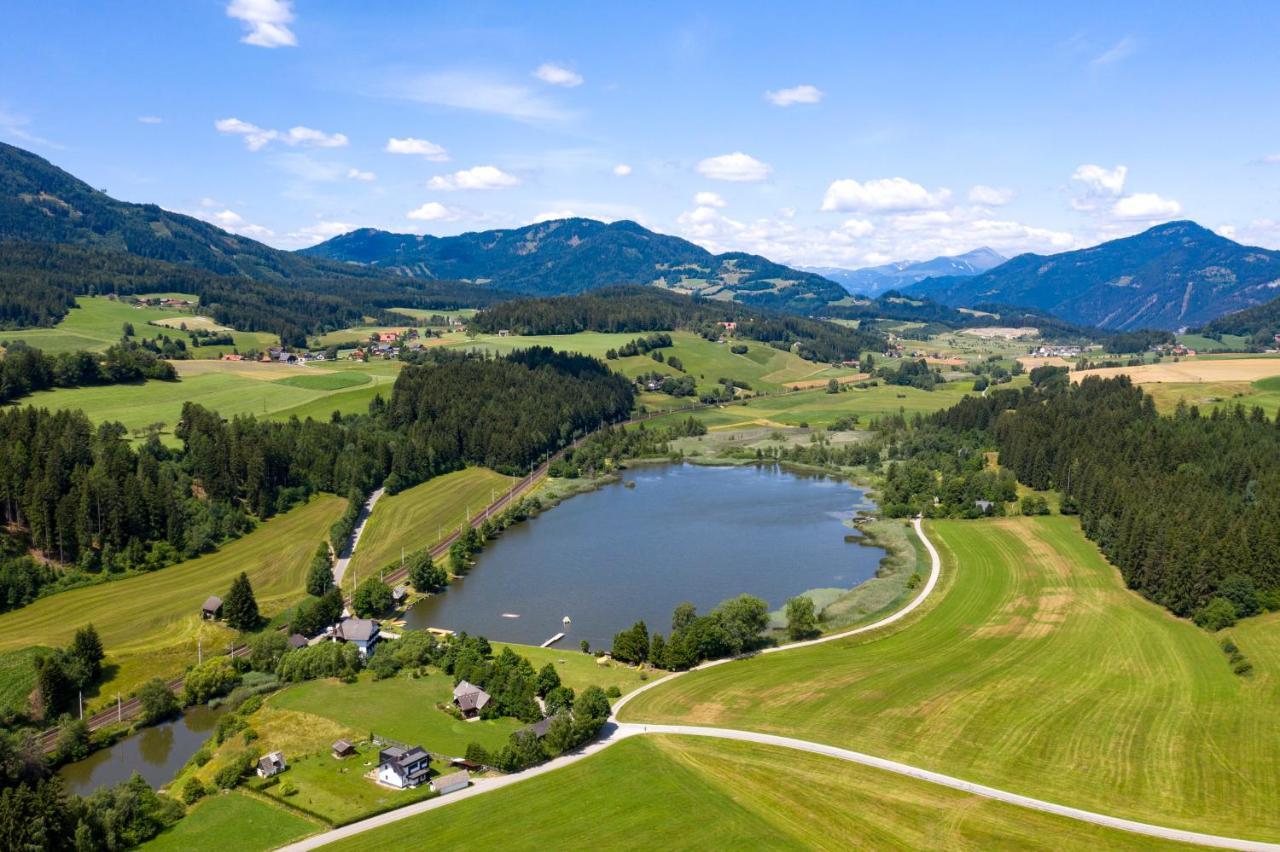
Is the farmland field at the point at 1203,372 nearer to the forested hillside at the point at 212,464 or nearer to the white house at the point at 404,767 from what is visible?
the forested hillside at the point at 212,464

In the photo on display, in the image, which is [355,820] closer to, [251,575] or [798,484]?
[251,575]

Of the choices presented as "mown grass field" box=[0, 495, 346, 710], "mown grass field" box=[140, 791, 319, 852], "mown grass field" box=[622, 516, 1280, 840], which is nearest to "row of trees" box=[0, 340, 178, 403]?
"mown grass field" box=[0, 495, 346, 710]

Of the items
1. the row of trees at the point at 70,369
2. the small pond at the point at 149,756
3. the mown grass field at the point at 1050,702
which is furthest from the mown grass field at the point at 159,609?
the row of trees at the point at 70,369

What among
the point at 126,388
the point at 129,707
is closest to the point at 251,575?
the point at 129,707

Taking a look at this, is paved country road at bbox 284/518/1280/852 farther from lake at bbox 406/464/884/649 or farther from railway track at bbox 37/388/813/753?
railway track at bbox 37/388/813/753

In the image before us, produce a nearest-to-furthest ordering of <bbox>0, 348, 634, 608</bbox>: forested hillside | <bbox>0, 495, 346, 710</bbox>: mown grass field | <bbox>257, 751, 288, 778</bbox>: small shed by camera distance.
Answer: <bbox>257, 751, 288, 778</bbox>: small shed
<bbox>0, 495, 346, 710</bbox>: mown grass field
<bbox>0, 348, 634, 608</bbox>: forested hillside
